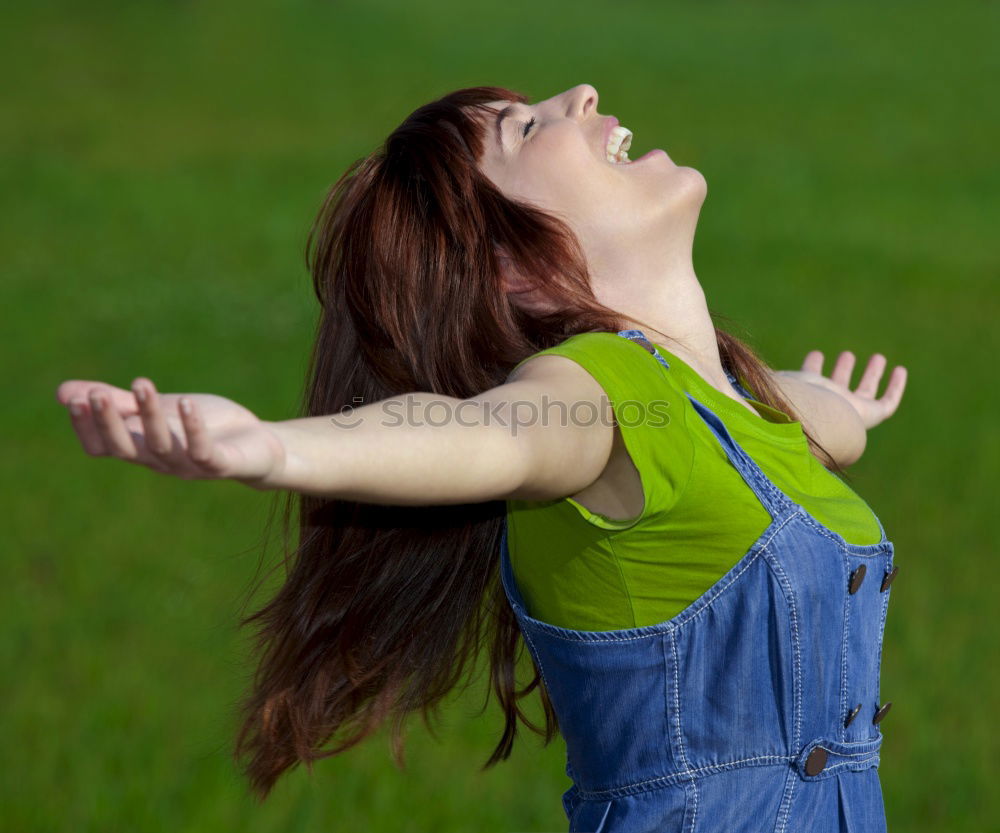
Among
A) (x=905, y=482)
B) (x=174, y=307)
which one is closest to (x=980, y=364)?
(x=905, y=482)

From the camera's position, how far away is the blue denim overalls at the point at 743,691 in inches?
81.7

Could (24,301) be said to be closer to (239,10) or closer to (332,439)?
(332,439)

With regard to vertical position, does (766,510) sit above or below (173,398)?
below

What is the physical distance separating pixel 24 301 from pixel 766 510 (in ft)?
32.2

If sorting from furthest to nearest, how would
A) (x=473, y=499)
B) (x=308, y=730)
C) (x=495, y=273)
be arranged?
(x=308, y=730) < (x=495, y=273) < (x=473, y=499)

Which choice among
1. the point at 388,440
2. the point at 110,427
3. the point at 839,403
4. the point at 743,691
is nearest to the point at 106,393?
the point at 110,427

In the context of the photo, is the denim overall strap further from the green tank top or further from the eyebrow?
the eyebrow

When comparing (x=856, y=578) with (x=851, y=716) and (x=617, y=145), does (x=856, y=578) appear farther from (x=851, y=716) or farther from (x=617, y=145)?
(x=617, y=145)

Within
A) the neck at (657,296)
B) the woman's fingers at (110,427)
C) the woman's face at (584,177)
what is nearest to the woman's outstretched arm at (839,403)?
the neck at (657,296)

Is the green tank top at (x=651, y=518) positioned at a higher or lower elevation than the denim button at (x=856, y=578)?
higher

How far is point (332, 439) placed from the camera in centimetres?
165

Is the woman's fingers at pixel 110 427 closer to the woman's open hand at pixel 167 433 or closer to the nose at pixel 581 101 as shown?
the woman's open hand at pixel 167 433

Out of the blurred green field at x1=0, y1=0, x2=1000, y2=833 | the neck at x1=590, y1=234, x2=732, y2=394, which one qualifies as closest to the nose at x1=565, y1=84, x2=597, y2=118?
the neck at x1=590, y1=234, x2=732, y2=394

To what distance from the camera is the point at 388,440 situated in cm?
169
